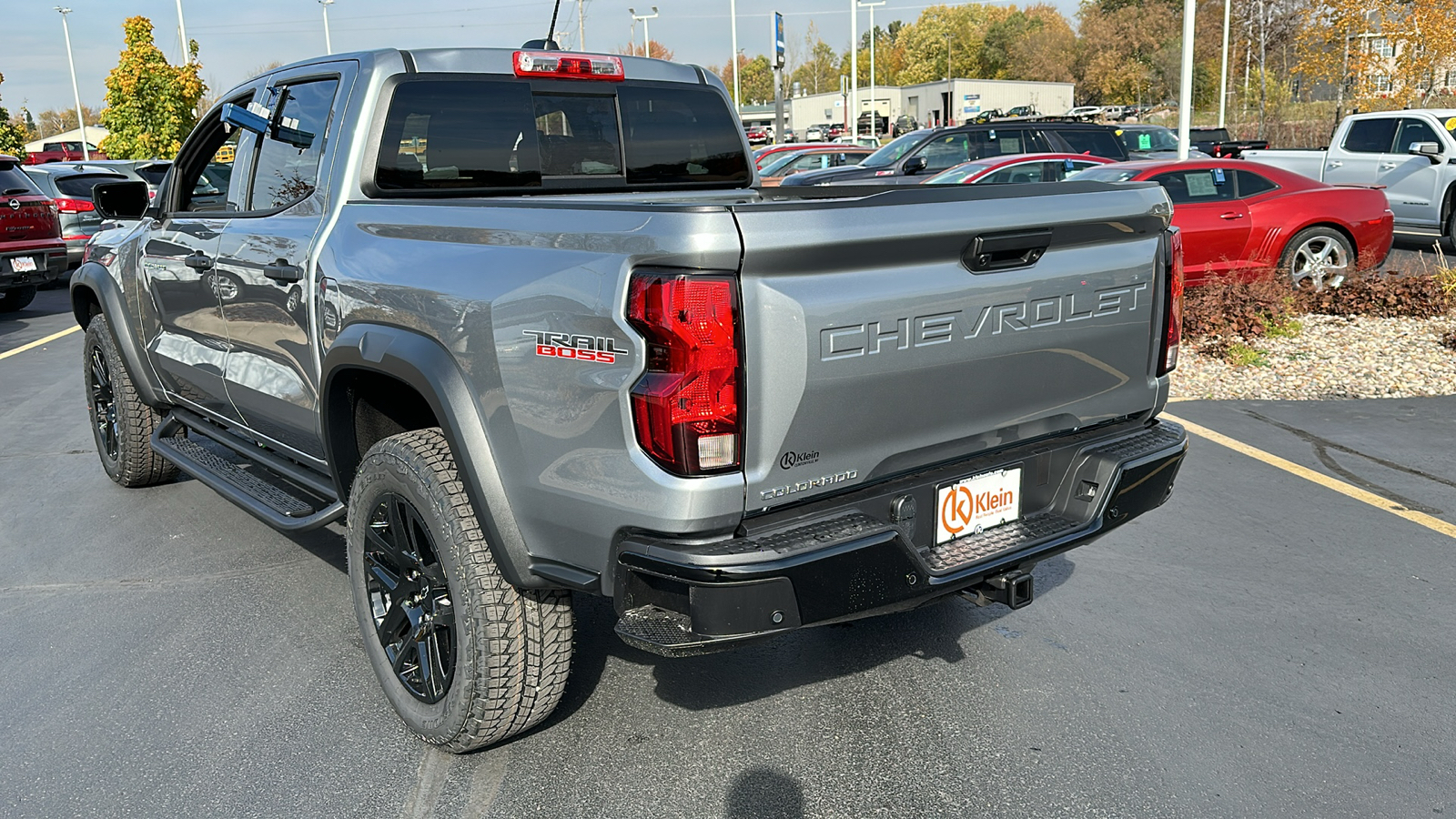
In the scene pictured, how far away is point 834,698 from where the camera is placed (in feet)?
11.7

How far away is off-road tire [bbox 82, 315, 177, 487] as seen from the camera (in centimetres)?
570

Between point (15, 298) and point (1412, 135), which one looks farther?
point (1412, 135)

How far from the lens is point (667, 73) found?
186 inches

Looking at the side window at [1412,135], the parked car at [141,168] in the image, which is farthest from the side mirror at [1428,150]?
the parked car at [141,168]

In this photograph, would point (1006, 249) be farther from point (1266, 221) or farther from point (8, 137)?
point (8, 137)

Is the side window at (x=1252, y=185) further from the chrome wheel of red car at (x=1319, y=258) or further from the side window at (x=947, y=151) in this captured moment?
the side window at (x=947, y=151)

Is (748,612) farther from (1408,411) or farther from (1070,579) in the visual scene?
(1408,411)

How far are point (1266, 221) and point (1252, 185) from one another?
44cm

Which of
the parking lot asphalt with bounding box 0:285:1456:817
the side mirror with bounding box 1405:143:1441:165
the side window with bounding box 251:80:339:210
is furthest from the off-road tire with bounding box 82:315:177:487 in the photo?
the side mirror with bounding box 1405:143:1441:165

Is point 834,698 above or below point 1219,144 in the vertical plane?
below

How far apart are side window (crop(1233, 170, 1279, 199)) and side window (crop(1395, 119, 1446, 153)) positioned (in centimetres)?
619

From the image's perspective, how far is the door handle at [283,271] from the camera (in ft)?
A: 12.1

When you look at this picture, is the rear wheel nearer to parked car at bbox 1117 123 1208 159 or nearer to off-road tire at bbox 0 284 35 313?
parked car at bbox 1117 123 1208 159

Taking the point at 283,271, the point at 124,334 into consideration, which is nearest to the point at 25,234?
the point at 124,334
